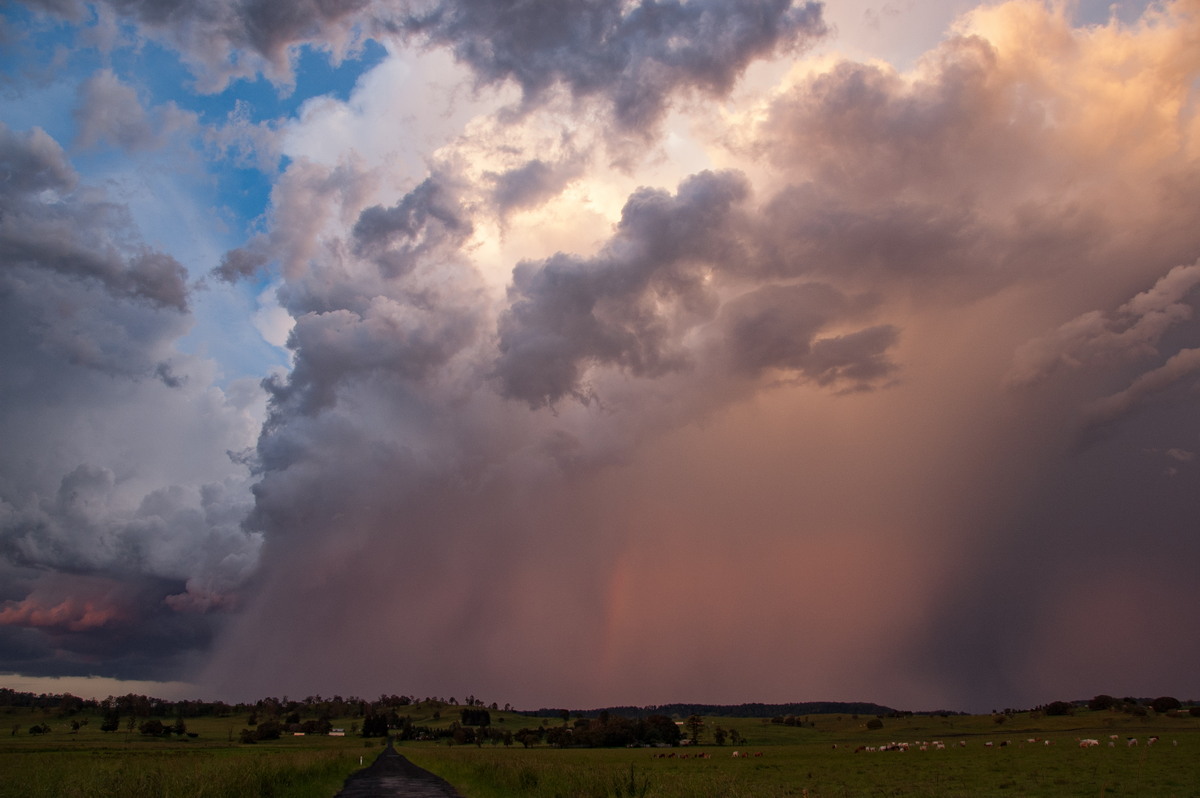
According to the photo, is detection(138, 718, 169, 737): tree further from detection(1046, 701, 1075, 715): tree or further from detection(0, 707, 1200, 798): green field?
detection(1046, 701, 1075, 715): tree

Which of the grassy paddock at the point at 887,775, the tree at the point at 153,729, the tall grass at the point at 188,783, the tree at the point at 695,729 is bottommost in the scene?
the tree at the point at 695,729

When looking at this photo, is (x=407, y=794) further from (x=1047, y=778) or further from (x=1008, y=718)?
(x=1008, y=718)

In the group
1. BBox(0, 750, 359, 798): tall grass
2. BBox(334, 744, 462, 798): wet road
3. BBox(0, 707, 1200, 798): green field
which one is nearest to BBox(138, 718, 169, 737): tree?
BBox(0, 707, 1200, 798): green field

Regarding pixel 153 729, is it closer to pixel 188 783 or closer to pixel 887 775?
pixel 887 775

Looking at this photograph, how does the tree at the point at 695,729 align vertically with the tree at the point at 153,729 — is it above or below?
below

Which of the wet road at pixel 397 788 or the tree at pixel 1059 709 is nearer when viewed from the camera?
the wet road at pixel 397 788

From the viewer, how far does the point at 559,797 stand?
31.5 metres

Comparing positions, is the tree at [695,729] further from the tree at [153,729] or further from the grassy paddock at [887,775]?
the tree at [153,729]

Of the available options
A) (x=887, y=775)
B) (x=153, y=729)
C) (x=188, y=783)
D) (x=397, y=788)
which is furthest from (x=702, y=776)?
(x=153, y=729)

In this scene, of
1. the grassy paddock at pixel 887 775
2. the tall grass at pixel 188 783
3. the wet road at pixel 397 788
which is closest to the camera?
the tall grass at pixel 188 783

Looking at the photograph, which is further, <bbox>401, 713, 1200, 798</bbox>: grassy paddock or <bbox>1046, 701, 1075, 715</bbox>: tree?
<bbox>1046, 701, 1075, 715</bbox>: tree

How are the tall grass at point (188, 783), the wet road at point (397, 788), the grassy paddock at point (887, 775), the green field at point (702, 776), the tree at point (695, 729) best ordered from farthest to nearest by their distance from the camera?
1. the tree at point (695, 729)
2. the wet road at point (397, 788)
3. the grassy paddock at point (887, 775)
4. the green field at point (702, 776)
5. the tall grass at point (188, 783)

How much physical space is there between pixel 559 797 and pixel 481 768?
908 inches

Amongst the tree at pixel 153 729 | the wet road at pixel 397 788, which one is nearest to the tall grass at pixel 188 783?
the wet road at pixel 397 788
